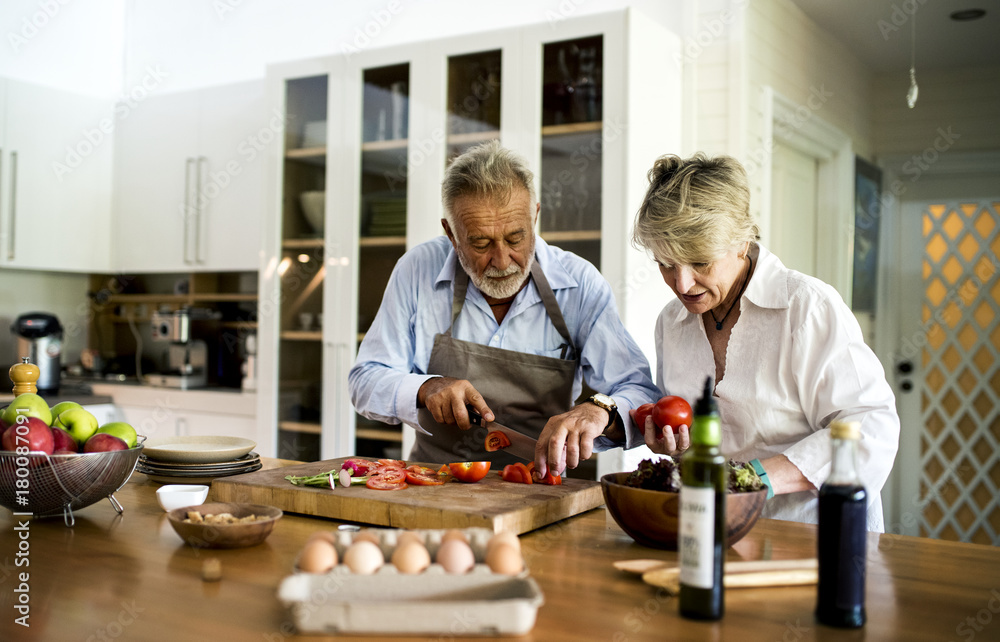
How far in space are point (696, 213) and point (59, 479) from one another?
4.12ft

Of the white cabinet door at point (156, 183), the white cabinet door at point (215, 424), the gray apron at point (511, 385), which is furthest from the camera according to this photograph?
the white cabinet door at point (156, 183)

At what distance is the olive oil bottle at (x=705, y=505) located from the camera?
3.11 feet

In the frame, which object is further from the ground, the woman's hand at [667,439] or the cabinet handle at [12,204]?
the cabinet handle at [12,204]

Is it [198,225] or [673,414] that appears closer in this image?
[673,414]

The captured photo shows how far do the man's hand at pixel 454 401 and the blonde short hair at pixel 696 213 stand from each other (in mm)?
528

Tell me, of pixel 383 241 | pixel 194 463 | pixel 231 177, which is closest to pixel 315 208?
pixel 383 241

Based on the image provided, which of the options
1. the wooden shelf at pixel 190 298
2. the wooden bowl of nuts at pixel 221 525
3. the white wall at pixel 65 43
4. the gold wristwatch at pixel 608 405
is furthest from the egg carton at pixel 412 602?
the white wall at pixel 65 43

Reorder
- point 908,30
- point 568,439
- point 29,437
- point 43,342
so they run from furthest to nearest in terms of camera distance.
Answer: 1. point 43,342
2. point 908,30
3. point 568,439
4. point 29,437

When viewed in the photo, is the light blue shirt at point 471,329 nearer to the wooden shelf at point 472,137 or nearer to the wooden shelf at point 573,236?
the wooden shelf at point 573,236

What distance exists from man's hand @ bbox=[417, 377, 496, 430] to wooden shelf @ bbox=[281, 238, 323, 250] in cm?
202

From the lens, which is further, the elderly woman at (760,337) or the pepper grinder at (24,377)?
the pepper grinder at (24,377)

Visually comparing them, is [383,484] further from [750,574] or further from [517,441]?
[750,574]

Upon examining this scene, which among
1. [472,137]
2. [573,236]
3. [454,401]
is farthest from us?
[472,137]

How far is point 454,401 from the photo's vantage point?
193 cm
